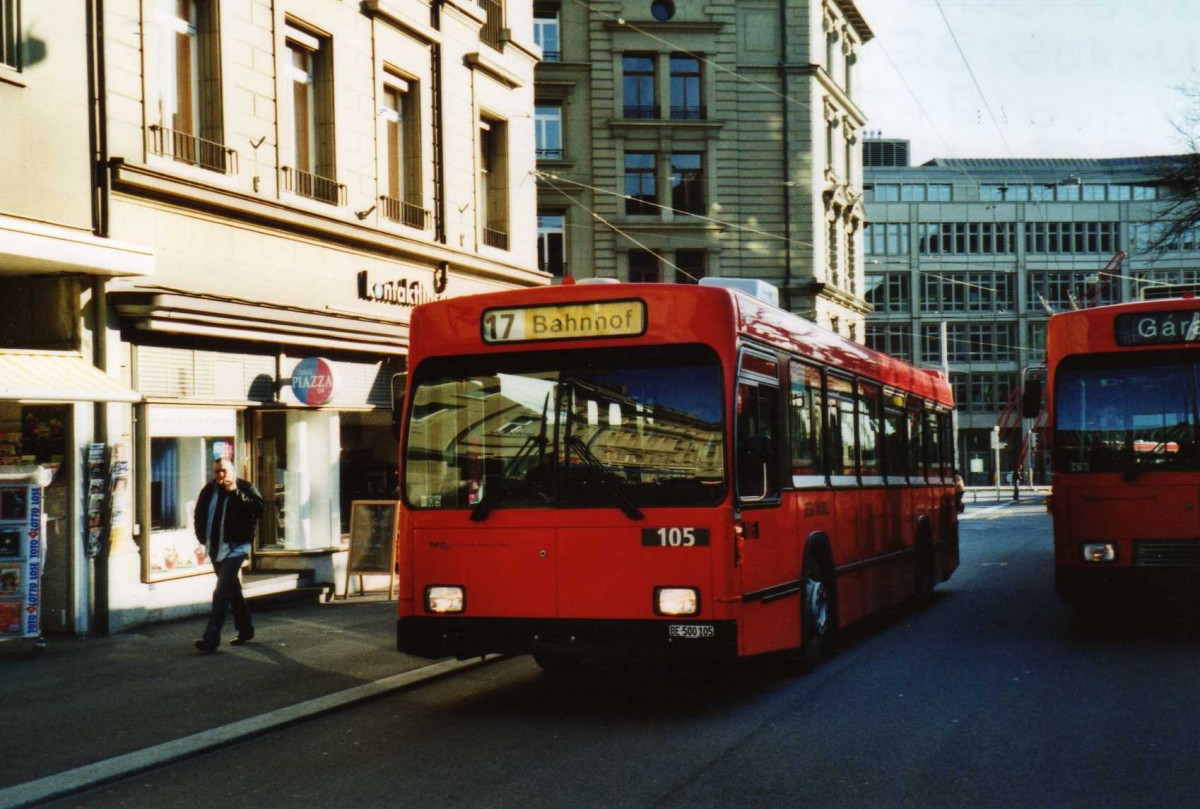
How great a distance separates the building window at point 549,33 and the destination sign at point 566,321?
38040mm

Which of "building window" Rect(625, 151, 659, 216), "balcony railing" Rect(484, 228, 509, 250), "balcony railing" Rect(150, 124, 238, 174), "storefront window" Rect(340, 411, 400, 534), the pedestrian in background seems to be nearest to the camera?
the pedestrian in background

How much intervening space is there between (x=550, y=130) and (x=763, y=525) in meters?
38.0

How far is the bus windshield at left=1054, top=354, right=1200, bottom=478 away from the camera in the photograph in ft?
40.5

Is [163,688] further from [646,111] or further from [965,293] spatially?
[965,293]

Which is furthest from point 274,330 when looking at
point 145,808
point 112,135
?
point 145,808

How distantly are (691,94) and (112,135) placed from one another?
34.7 metres

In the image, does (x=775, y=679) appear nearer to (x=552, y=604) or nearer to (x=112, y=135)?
(x=552, y=604)

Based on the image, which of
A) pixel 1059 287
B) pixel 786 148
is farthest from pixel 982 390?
pixel 786 148

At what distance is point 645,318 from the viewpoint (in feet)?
30.2

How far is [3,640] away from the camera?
485 inches

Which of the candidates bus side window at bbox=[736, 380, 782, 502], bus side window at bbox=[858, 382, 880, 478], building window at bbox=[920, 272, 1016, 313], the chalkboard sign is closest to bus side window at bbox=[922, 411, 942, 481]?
bus side window at bbox=[858, 382, 880, 478]

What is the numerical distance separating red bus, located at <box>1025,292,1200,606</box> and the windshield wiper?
512 cm

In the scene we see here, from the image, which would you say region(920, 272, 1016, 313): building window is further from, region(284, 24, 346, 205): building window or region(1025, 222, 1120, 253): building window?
region(284, 24, 346, 205): building window

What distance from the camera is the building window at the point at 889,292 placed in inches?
3349
